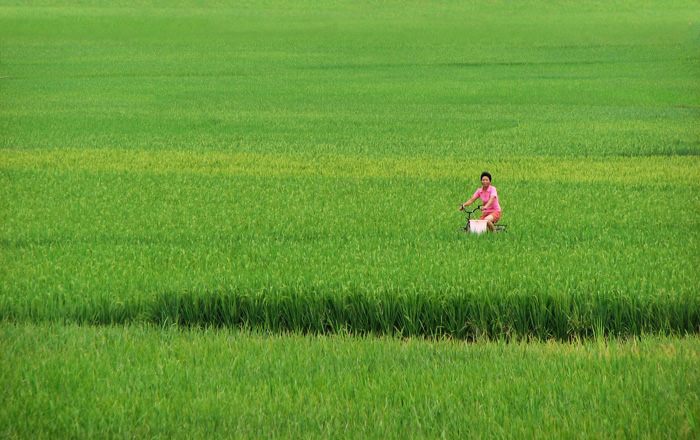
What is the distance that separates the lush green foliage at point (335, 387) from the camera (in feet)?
14.3

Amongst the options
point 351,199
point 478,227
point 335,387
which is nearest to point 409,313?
point 335,387

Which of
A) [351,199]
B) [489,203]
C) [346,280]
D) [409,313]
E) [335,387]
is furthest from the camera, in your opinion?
[351,199]

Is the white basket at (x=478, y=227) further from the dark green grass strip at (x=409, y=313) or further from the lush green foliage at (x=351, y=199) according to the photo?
the dark green grass strip at (x=409, y=313)

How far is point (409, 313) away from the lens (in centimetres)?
650

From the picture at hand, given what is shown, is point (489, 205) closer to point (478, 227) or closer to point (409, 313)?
point (478, 227)

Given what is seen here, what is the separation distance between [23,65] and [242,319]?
40.7 meters

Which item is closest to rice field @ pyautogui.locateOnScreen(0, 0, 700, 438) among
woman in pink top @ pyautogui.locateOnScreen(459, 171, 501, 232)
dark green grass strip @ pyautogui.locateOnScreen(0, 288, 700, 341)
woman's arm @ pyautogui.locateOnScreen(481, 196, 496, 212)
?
dark green grass strip @ pyautogui.locateOnScreen(0, 288, 700, 341)

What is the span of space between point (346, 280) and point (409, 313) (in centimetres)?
60

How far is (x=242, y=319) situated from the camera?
21.6 ft

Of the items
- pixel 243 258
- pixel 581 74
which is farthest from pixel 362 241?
pixel 581 74

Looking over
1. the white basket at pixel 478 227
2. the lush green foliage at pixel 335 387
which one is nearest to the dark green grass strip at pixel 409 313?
the lush green foliage at pixel 335 387

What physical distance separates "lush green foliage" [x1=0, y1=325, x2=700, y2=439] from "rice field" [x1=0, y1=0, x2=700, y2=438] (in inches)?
0.7

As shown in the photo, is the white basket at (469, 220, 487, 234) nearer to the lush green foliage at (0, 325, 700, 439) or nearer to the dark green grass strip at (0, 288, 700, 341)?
the dark green grass strip at (0, 288, 700, 341)

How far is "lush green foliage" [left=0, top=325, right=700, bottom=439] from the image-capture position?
4.37 metres
